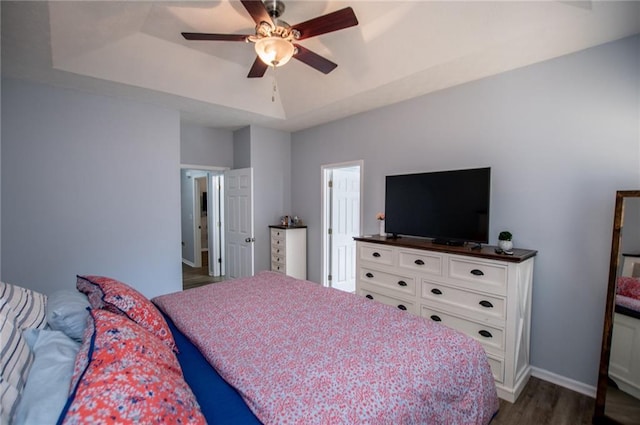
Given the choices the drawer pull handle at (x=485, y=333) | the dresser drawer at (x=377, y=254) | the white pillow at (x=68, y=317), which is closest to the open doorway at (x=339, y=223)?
the dresser drawer at (x=377, y=254)

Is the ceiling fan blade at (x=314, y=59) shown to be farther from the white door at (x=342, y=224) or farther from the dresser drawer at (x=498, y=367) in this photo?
the dresser drawer at (x=498, y=367)

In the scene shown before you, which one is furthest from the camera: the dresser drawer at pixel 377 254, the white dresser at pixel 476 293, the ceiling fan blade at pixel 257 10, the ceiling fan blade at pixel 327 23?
the dresser drawer at pixel 377 254

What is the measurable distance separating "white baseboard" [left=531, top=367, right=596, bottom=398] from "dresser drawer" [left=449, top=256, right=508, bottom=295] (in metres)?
0.91

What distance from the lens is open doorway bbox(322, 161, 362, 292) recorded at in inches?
170

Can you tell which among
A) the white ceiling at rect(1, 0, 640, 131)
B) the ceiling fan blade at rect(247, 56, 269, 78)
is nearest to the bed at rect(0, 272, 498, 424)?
the ceiling fan blade at rect(247, 56, 269, 78)

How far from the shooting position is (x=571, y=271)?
7.39 ft

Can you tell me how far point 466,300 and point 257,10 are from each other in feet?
8.42

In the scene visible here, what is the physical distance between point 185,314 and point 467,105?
2963mm

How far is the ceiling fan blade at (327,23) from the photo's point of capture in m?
1.75

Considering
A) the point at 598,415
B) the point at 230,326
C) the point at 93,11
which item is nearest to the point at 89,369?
the point at 230,326

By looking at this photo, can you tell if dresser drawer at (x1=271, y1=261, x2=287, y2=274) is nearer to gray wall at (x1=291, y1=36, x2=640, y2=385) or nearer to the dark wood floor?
gray wall at (x1=291, y1=36, x2=640, y2=385)

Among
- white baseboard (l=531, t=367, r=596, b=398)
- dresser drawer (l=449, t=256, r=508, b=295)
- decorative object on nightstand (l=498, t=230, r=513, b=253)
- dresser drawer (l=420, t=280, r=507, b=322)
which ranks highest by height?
decorative object on nightstand (l=498, t=230, r=513, b=253)

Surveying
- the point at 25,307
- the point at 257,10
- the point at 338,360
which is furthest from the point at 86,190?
the point at 338,360

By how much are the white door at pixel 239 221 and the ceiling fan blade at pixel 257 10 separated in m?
2.50
